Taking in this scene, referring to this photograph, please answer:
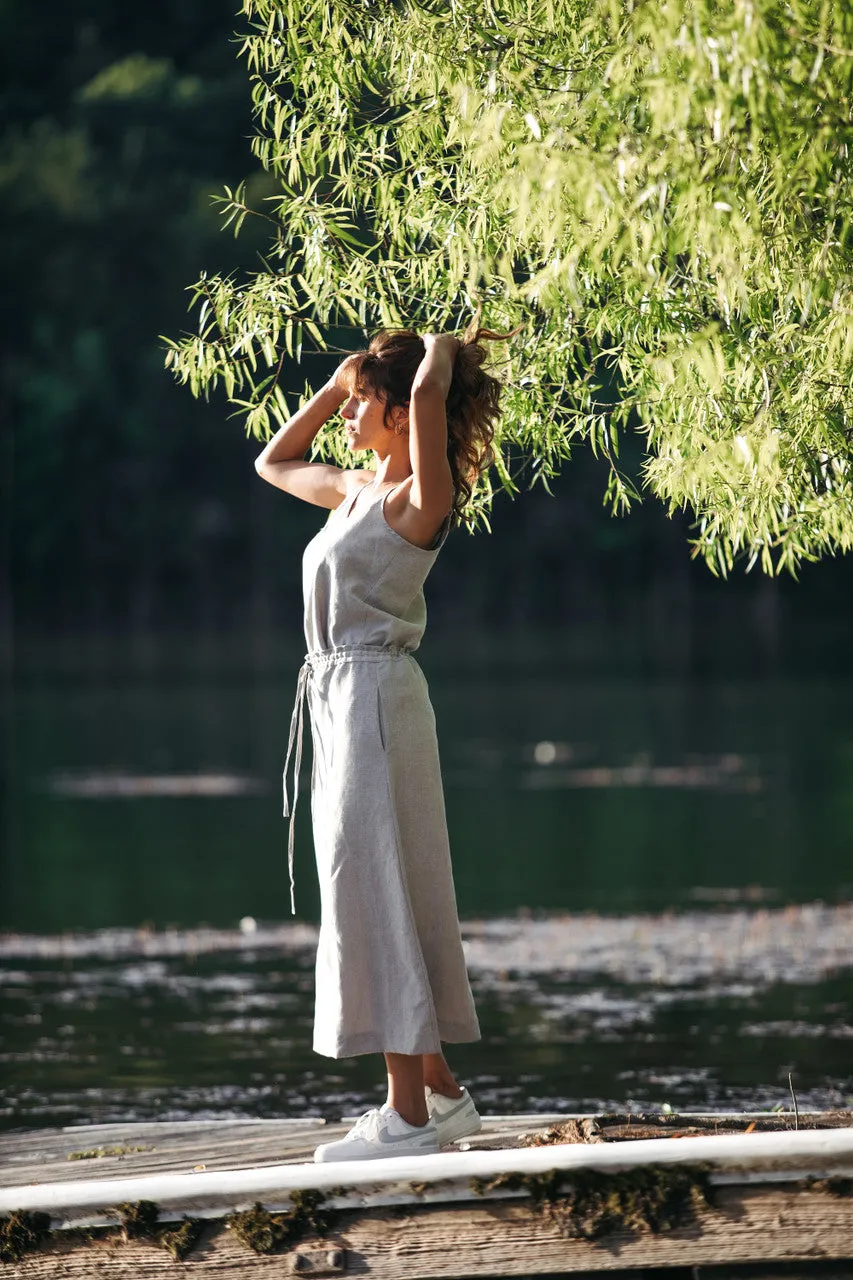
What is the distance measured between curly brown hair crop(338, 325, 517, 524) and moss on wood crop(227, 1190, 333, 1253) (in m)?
1.74

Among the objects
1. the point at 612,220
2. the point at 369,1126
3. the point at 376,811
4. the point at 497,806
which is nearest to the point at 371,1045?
the point at 369,1126

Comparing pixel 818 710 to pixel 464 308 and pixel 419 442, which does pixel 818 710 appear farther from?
pixel 419 442

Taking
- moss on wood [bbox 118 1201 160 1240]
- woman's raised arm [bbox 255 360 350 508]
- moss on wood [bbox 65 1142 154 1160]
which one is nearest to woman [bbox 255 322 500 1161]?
woman's raised arm [bbox 255 360 350 508]

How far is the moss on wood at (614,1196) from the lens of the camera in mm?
4512

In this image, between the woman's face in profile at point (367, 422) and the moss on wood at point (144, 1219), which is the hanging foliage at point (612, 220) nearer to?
the woman's face in profile at point (367, 422)

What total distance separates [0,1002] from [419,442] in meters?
7.49

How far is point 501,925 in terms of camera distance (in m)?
13.9

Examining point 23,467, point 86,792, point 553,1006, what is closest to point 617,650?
point 23,467

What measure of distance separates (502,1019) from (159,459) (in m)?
52.7

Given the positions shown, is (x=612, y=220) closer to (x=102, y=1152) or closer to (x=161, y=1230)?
(x=161, y=1230)

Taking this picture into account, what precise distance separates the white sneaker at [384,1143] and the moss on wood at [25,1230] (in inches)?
26.5

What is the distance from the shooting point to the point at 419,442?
4879mm

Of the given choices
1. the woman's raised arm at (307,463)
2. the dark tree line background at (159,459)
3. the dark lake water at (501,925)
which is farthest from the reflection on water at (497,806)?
the dark tree line background at (159,459)

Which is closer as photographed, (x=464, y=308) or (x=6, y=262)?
(x=464, y=308)
